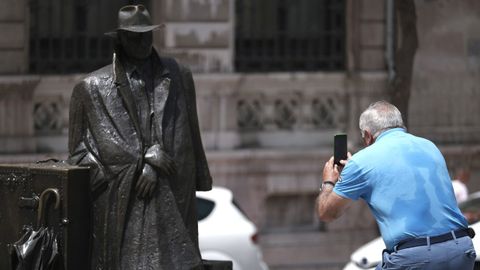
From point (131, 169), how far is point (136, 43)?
729 mm

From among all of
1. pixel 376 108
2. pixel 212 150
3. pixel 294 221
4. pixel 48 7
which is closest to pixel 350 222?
pixel 294 221

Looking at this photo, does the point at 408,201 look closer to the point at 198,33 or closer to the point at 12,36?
the point at 198,33

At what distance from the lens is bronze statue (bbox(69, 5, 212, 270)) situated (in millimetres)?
6934

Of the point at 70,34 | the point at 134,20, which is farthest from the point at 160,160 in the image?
the point at 70,34

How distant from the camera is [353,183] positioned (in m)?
6.71

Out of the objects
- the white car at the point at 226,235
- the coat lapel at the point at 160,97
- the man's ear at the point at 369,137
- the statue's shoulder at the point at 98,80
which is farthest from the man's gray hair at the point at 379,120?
the white car at the point at 226,235

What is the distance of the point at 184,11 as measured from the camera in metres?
16.0

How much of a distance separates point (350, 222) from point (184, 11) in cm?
349

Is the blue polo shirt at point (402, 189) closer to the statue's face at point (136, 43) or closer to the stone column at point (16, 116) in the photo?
the statue's face at point (136, 43)

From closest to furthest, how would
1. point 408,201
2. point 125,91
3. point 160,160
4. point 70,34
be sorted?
1. point 408,201
2. point 160,160
3. point 125,91
4. point 70,34

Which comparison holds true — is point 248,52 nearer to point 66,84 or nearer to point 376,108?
point 66,84

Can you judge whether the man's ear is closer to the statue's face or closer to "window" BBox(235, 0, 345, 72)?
the statue's face

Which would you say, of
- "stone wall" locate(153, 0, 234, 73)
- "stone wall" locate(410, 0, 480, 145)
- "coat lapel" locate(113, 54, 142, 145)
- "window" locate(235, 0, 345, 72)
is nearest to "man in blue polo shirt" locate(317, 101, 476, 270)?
"coat lapel" locate(113, 54, 142, 145)

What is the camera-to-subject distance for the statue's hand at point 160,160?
691cm
